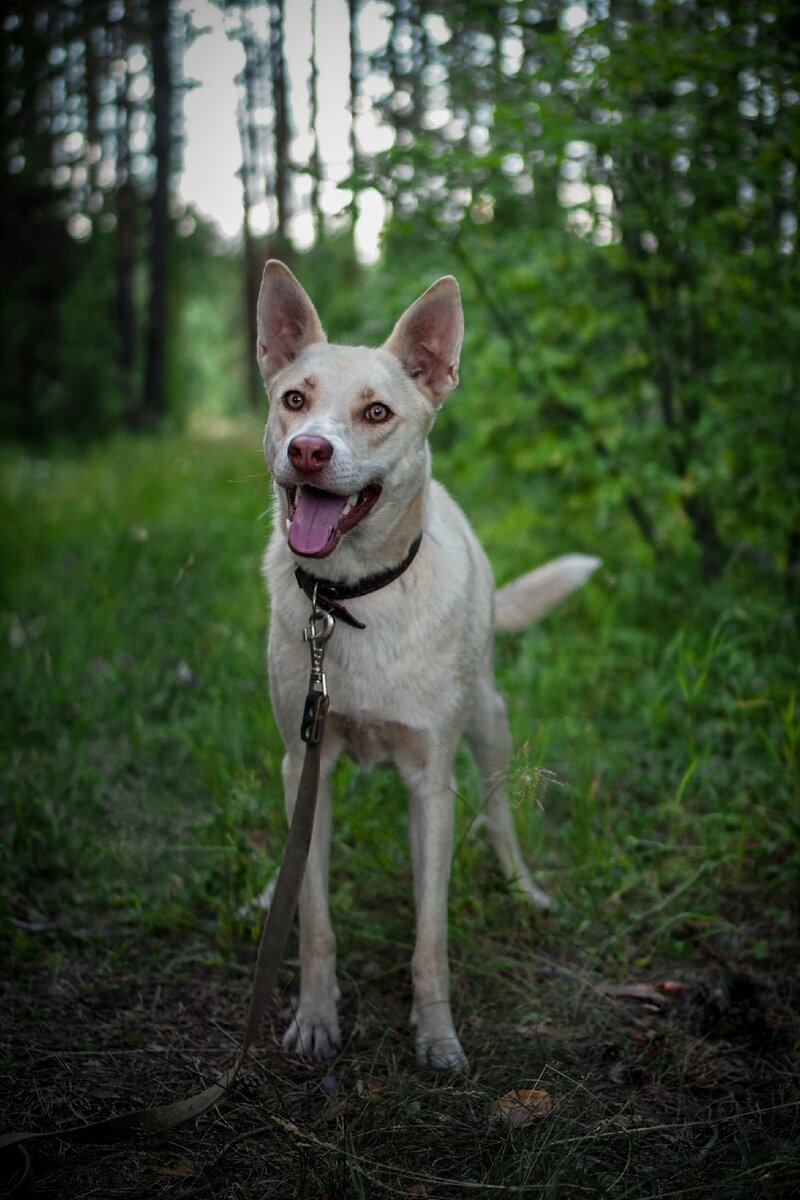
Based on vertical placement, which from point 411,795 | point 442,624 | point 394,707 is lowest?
point 411,795

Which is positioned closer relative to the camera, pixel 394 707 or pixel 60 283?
pixel 394 707

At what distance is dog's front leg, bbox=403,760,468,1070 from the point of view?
2484 millimetres

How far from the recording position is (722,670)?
13.1 ft

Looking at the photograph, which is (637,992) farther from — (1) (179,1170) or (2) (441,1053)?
(1) (179,1170)

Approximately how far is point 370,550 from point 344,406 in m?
0.40

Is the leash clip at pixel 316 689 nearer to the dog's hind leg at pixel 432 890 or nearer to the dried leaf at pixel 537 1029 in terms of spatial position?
the dog's hind leg at pixel 432 890

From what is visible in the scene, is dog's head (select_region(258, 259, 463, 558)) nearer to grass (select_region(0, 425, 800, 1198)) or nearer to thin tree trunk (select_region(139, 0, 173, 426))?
grass (select_region(0, 425, 800, 1198))

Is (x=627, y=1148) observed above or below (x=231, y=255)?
below

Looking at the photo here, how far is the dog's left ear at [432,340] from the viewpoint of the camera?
8.76ft

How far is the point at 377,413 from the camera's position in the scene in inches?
99.3

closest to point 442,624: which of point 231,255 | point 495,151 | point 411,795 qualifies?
point 411,795

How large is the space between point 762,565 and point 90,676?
142 inches

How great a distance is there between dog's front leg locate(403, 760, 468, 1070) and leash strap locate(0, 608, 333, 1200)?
1.30 ft

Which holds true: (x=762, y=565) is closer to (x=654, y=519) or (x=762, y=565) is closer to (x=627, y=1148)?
(x=654, y=519)
